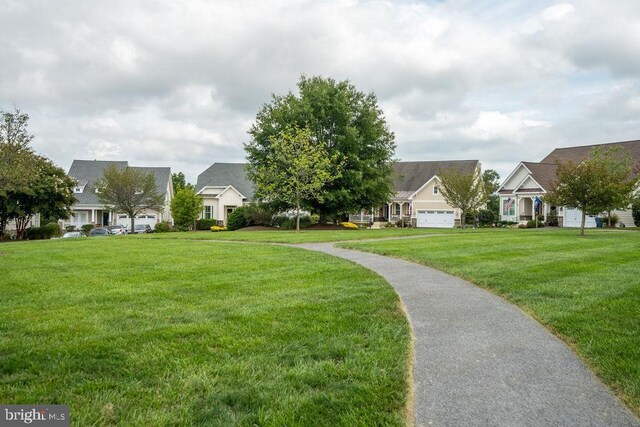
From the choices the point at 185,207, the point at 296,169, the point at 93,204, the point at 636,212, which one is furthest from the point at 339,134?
the point at 93,204

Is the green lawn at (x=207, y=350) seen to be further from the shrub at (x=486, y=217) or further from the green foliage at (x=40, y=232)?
the shrub at (x=486, y=217)

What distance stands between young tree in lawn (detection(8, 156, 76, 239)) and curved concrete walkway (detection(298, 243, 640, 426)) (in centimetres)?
3223

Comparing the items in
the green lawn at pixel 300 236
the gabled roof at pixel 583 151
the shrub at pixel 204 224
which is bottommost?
the green lawn at pixel 300 236

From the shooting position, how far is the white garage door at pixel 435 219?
4747 cm

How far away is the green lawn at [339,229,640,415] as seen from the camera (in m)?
4.46

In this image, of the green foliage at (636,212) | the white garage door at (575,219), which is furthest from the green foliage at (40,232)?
the green foliage at (636,212)

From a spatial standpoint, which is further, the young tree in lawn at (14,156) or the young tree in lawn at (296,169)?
the young tree in lawn at (296,169)

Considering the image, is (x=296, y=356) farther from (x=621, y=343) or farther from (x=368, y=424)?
(x=621, y=343)

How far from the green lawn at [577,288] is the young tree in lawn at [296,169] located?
17213 millimetres

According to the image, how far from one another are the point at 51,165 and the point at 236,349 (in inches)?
1395

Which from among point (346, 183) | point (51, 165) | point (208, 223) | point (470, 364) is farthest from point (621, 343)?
point (208, 223)

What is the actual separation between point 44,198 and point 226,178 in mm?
22557

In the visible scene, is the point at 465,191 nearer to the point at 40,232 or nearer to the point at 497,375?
the point at 40,232

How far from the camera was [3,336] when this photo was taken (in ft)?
16.3
